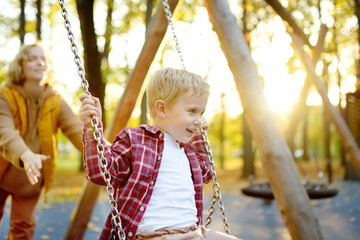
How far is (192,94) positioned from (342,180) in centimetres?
1240

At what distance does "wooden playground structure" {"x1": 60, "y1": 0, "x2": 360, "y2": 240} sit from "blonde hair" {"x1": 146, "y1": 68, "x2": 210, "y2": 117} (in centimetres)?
75

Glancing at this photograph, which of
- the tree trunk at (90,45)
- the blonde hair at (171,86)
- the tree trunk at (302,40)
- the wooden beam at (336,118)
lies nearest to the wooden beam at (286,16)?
the tree trunk at (302,40)

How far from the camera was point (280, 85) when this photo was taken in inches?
376

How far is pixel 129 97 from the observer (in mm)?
3715

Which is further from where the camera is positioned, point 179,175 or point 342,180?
point 342,180

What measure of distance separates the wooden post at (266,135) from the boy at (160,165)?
2.10ft

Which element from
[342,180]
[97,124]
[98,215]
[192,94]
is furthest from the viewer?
[342,180]

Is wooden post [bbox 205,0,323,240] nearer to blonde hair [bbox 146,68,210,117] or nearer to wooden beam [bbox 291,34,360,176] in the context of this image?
blonde hair [bbox 146,68,210,117]

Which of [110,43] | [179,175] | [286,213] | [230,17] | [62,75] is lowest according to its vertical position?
[286,213]

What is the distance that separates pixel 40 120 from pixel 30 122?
0.07m

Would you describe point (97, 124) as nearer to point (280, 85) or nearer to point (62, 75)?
point (280, 85)

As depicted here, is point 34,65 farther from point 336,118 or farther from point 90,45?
point 90,45

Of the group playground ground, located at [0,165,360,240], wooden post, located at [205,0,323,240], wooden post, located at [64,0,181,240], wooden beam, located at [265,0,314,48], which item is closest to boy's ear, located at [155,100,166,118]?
wooden post, located at [205,0,323,240]

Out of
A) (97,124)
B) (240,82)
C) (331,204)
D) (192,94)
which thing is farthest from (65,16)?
(331,204)
